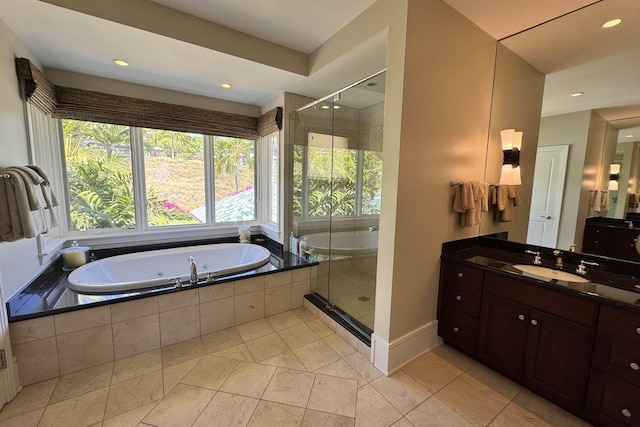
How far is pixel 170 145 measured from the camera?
3225mm

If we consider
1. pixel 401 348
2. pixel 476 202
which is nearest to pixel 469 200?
pixel 476 202

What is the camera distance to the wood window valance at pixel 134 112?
2.17 metres

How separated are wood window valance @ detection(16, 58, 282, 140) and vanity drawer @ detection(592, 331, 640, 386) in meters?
3.21

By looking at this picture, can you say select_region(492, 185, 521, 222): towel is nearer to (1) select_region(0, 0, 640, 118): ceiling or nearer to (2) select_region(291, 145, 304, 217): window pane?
(1) select_region(0, 0, 640, 118): ceiling

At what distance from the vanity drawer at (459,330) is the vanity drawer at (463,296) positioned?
1.9 inches

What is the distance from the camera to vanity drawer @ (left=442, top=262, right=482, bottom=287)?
6.22 feet

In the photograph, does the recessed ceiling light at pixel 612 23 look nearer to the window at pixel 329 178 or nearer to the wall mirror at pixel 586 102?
the wall mirror at pixel 586 102

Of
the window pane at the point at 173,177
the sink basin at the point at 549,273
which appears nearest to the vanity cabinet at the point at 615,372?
the sink basin at the point at 549,273

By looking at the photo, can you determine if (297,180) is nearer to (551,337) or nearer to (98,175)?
(98,175)

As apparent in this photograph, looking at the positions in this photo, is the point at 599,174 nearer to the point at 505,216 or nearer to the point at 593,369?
the point at 505,216

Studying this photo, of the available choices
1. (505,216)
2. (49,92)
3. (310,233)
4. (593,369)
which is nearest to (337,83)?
(310,233)

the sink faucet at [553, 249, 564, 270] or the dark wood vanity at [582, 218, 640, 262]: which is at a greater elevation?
the dark wood vanity at [582, 218, 640, 262]

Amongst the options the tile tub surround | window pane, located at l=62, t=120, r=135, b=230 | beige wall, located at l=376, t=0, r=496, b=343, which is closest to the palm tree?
window pane, located at l=62, t=120, r=135, b=230

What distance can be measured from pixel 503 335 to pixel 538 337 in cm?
21
